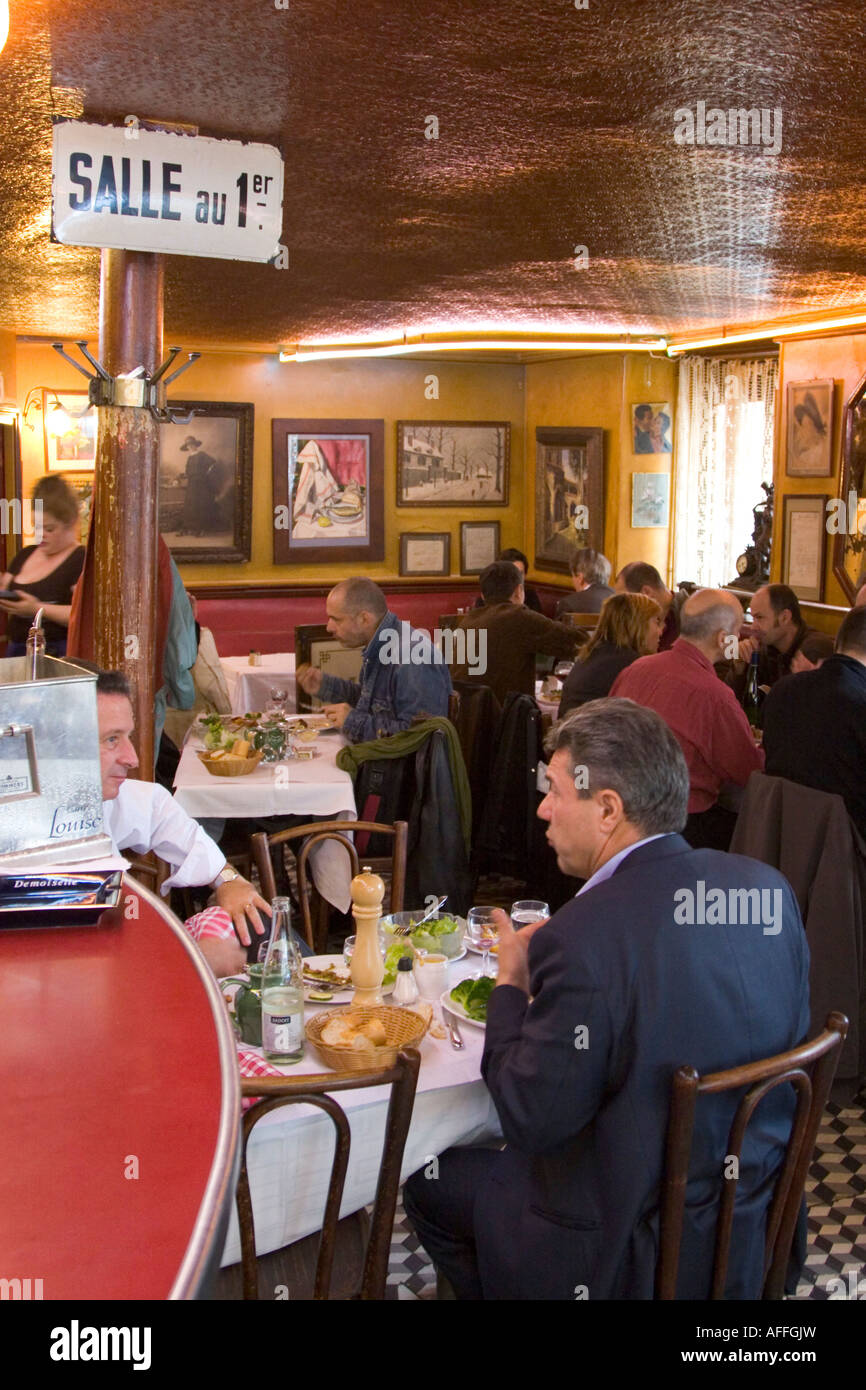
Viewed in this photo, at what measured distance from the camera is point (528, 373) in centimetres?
1184

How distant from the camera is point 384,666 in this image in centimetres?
566

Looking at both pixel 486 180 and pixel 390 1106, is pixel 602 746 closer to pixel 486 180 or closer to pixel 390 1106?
pixel 390 1106

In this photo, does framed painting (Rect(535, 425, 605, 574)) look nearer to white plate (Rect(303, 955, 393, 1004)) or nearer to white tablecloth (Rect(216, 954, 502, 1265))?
white plate (Rect(303, 955, 393, 1004))

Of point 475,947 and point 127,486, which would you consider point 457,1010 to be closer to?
point 475,947

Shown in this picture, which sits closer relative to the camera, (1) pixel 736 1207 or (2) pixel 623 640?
(1) pixel 736 1207

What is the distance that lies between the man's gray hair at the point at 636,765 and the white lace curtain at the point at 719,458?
7.08m

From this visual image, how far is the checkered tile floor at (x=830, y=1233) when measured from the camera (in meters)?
→ 3.33

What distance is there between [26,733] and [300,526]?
370 inches

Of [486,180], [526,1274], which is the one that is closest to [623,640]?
[486,180]

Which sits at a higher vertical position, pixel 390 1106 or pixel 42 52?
pixel 42 52

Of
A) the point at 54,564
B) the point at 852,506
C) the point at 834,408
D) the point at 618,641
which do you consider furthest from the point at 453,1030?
the point at 834,408

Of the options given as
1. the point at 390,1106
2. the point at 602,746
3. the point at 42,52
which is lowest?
the point at 390,1106

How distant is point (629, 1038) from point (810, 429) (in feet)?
22.1

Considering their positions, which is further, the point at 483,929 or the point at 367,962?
the point at 483,929
